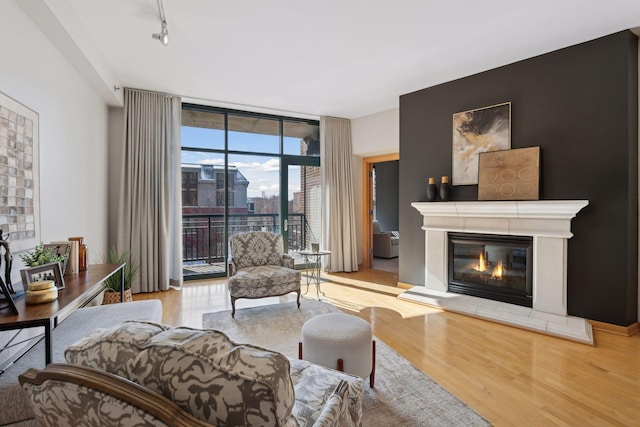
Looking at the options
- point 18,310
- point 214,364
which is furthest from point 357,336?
point 18,310

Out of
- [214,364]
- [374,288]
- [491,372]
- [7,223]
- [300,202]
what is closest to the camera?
[214,364]

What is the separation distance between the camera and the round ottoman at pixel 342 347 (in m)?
2.01

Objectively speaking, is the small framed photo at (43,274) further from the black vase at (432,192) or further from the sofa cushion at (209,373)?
the black vase at (432,192)

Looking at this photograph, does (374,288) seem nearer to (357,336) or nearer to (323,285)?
(323,285)

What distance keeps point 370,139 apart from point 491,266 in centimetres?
303

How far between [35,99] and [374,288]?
4347 millimetres

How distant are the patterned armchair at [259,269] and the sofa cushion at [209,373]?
2.73m

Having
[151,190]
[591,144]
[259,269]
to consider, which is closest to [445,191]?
[591,144]

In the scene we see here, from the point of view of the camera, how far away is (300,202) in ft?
19.7

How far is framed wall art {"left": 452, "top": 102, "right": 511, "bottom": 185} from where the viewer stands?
371 cm

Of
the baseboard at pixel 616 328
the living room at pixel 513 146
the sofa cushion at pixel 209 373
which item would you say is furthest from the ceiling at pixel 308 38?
the baseboard at pixel 616 328

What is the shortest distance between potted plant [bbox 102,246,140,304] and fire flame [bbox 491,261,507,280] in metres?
→ 4.39

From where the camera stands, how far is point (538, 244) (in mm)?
3383

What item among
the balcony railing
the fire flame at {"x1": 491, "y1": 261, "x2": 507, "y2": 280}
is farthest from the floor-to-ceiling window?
the fire flame at {"x1": 491, "y1": 261, "x2": 507, "y2": 280}
